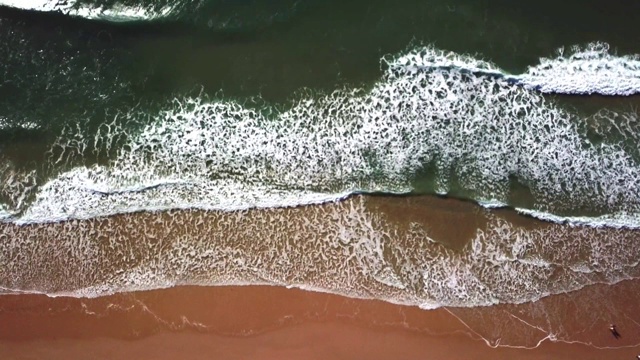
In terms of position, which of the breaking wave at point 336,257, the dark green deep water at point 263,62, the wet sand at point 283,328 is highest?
the dark green deep water at point 263,62

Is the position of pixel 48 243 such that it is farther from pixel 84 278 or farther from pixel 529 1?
pixel 529 1

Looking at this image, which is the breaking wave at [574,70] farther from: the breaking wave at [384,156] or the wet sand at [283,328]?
the wet sand at [283,328]

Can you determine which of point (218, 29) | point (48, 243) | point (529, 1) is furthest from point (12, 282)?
point (529, 1)

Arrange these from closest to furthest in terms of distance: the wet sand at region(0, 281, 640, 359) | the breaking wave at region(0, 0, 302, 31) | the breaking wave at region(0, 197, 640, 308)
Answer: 1. the wet sand at region(0, 281, 640, 359)
2. the breaking wave at region(0, 197, 640, 308)
3. the breaking wave at region(0, 0, 302, 31)

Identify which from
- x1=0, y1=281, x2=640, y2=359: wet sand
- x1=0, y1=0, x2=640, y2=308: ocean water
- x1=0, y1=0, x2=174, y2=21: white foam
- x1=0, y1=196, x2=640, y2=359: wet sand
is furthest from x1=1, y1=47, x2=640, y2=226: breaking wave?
x1=0, y1=0, x2=174, y2=21: white foam

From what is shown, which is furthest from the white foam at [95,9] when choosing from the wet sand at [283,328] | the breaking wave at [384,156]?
the wet sand at [283,328]

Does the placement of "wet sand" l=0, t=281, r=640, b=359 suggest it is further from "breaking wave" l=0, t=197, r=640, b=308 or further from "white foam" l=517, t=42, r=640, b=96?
"white foam" l=517, t=42, r=640, b=96
